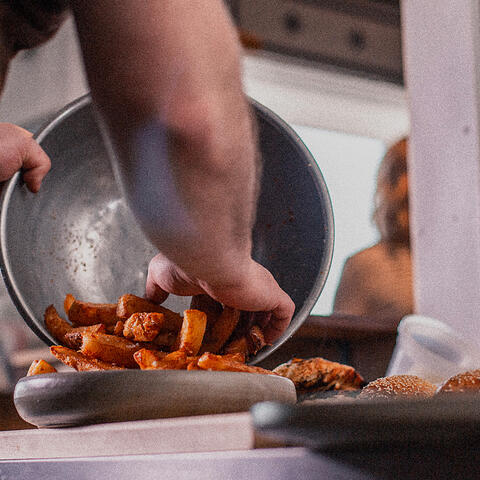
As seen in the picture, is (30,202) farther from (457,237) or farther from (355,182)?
(457,237)

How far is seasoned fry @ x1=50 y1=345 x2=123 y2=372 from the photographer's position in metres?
0.61

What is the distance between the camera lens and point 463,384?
0.54 metres

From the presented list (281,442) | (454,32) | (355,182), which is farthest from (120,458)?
(454,32)

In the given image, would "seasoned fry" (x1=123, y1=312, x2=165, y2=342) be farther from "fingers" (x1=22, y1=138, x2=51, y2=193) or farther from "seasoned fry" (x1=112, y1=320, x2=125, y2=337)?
"fingers" (x1=22, y1=138, x2=51, y2=193)

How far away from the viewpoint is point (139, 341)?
640mm

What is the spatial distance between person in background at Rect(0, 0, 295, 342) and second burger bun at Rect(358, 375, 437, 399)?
15 cm

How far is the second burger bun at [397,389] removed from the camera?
0.61 m

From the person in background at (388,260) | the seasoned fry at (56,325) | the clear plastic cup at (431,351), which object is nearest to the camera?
the seasoned fry at (56,325)

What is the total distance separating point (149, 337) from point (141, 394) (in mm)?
106

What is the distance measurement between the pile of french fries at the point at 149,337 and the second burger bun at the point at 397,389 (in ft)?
0.32

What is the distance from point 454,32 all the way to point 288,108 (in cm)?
259

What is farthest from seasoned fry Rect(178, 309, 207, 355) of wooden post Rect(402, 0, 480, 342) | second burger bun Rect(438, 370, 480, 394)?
wooden post Rect(402, 0, 480, 342)

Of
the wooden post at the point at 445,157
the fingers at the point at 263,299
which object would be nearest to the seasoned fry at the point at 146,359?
the fingers at the point at 263,299

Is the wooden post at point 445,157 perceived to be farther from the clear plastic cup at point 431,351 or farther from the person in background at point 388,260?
the person in background at point 388,260
